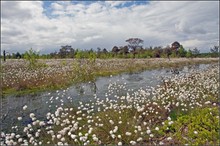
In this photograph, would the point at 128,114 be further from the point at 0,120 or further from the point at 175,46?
the point at 175,46

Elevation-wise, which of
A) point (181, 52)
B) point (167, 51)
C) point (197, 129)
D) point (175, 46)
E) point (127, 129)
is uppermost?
point (175, 46)

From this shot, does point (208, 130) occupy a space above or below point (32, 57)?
below

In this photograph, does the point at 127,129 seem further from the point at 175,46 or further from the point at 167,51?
the point at 175,46

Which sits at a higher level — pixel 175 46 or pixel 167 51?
pixel 175 46

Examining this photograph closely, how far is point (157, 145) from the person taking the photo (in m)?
6.94

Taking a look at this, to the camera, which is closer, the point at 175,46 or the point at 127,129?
the point at 127,129

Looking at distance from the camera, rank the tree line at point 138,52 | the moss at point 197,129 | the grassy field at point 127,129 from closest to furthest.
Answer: the grassy field at point 127,129, the moss at point 197,129, the tree line at point 138,52

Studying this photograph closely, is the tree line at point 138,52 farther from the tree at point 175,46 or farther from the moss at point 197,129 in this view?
the moss at point 197,129

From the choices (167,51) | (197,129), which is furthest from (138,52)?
(197,129)

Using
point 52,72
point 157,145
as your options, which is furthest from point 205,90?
point 52,72

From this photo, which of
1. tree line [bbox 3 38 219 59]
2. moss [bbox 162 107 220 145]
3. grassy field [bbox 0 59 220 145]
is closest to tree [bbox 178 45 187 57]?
tree line [bbox 3 38 219 59]

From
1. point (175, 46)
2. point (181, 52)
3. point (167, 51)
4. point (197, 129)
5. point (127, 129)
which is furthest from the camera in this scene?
point (175, 46)

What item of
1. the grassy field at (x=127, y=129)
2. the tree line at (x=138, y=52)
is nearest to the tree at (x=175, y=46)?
the tree line at (x=138, y=52)

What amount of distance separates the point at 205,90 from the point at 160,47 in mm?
94025
